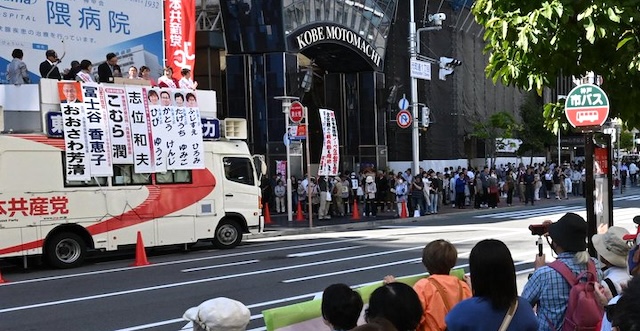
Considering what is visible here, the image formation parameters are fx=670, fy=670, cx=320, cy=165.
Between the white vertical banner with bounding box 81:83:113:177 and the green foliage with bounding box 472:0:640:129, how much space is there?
1039cm

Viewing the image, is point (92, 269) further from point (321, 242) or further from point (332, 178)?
point (332, 178)

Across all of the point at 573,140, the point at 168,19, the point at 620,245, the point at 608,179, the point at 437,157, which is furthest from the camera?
the point at 573,140

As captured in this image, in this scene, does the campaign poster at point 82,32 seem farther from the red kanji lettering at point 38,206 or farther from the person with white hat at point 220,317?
the person with white hat at point 220,317

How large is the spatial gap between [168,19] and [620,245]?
2254 cm

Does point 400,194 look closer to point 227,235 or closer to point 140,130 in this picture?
point 227,235

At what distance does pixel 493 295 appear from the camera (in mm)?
3465

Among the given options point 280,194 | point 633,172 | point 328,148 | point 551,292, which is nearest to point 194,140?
point 328,148

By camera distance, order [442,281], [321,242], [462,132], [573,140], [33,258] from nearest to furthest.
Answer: [442,281] < [33,258] < [321,242] < [462,132] < [573,140]

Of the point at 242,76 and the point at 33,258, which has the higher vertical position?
the point at 242,76

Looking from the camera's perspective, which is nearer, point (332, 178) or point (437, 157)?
point (332, 178)

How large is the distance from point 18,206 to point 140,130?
3.29 m

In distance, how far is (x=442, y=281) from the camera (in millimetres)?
4207

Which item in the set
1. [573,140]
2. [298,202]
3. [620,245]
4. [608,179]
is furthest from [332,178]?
[573,140]

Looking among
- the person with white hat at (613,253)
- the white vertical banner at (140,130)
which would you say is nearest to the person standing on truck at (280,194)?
the white vertical banner at (140,130)
